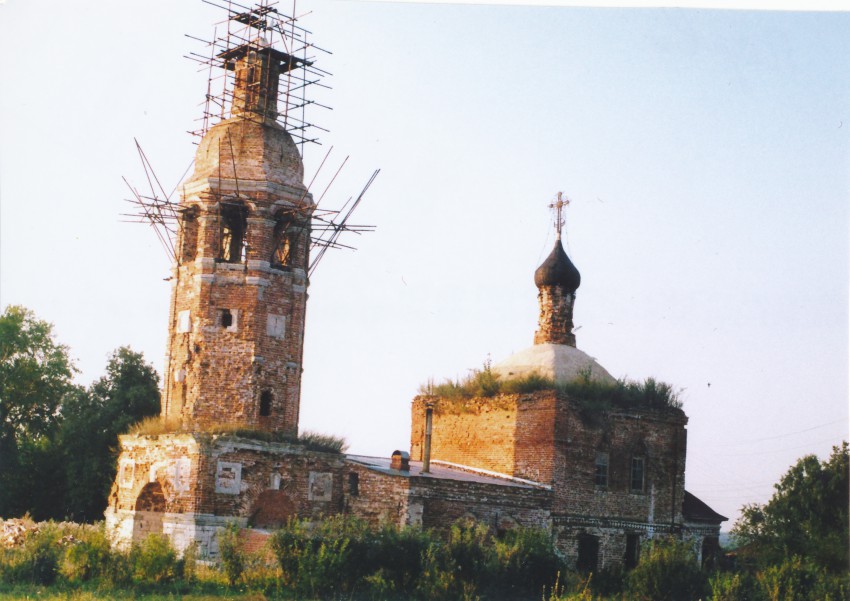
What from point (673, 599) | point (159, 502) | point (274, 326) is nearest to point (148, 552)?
point (159, 502)

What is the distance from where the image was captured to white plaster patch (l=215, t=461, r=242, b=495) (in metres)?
19.1

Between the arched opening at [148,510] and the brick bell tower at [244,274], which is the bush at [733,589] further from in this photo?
the arched opening at [148,510]

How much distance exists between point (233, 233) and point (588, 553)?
1029cm

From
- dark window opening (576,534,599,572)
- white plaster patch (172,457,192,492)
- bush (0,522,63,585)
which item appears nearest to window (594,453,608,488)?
dark window opening (576,534,599,572)

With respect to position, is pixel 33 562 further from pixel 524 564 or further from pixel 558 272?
pixel 558 272

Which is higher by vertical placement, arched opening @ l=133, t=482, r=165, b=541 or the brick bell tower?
the brick bell tower

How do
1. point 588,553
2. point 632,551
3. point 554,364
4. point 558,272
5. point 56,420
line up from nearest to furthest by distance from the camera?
point 588,553, point 632,551, point 554,364, point 558,272, point 56,420

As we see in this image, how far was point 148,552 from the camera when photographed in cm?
1666

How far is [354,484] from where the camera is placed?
20844 mm

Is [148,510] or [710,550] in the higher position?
[148,510]

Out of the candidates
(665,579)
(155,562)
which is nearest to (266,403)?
(155,562)

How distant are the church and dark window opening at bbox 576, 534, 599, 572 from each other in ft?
0.10

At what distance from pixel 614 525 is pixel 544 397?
3332 millimetres

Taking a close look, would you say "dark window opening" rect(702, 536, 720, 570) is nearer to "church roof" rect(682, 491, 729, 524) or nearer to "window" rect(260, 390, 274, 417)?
"church roof" rect(682, 491, 729, 524)
